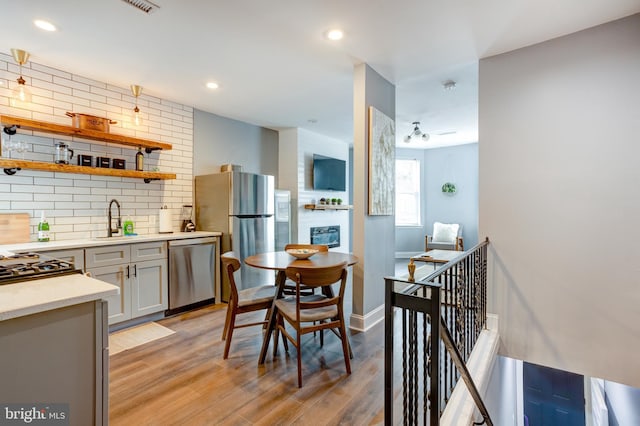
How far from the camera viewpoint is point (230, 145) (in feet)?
15.9

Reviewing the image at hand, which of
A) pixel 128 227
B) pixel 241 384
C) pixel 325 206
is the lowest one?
pixel 241 384

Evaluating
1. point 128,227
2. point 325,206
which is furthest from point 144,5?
point 325,206

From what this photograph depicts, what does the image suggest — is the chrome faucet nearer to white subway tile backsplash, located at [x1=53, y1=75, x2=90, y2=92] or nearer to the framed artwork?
white subway tile backsplash, located at [x1=53, y1=75, x2=90, y2=92]

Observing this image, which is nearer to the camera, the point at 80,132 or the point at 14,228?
the point at 14,228

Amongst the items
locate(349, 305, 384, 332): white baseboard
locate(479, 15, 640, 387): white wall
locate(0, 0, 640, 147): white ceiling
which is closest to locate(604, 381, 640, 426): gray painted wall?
locate(479, 15, 640, 387): white wall

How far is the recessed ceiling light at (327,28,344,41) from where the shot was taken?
8.05ft

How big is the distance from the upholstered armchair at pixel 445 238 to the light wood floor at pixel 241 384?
170 inches

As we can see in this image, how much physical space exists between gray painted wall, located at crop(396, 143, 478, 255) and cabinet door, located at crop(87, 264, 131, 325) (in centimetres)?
604

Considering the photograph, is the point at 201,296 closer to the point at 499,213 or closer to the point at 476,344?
the point at 476,344

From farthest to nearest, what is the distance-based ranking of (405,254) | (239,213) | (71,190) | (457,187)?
(405,254), (457,187), (239,213), (71,190)

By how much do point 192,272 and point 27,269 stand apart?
2202mm

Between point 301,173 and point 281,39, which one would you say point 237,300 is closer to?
point 281,39

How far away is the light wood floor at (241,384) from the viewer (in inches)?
72.5

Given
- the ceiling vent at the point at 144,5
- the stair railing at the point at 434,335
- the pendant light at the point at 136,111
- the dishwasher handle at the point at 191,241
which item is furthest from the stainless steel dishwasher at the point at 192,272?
the stair railing at the point at 434,335
